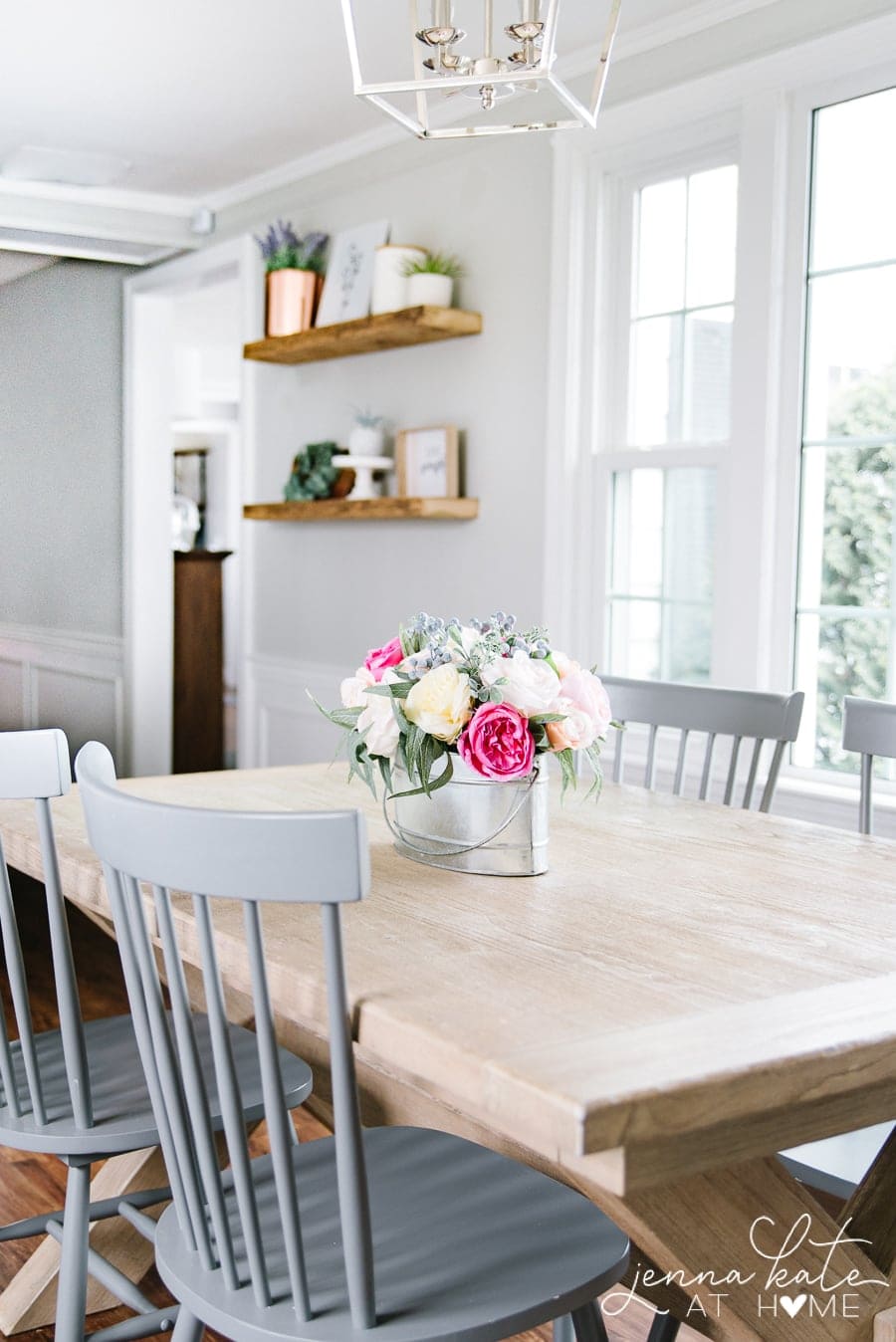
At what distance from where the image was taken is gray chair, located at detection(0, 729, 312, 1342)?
1.57m

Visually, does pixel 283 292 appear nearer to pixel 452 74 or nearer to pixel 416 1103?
pixel 452 74

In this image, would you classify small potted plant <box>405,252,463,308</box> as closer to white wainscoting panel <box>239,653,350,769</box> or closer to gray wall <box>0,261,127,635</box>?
gray wall <box>0,261,127,635</box>

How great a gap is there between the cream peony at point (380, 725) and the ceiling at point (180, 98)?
2.02 metres

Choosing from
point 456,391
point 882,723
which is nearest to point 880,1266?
point 882,723

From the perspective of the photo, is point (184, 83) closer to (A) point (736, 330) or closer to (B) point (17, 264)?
(B) point (17, 264)

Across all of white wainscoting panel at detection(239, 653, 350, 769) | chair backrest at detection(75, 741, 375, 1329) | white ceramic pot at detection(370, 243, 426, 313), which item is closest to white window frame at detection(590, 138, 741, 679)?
white ceramic pot at detection(370, 243, 426, 313)

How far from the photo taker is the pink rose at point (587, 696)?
1.72 m

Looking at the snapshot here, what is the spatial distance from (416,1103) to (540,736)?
53cm

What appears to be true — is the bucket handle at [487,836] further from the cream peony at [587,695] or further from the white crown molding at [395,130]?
the white crown molding at [395,130]

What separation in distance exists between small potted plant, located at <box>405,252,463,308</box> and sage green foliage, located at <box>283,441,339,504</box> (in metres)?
0.63

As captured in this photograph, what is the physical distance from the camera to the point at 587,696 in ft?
5.64

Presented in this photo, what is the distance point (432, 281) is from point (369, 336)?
243 millimetres

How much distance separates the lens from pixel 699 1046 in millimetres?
1110

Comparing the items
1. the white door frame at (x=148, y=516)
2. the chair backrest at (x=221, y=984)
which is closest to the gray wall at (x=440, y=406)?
the white door frame at (x=148, y=516)
